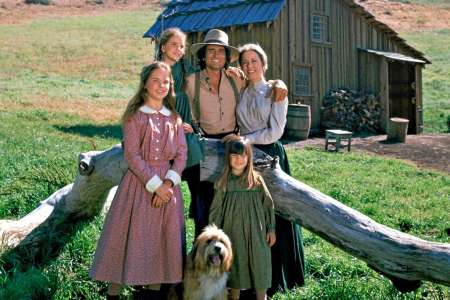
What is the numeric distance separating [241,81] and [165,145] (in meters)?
1.09

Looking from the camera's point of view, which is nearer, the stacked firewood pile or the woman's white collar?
the woman's white collar

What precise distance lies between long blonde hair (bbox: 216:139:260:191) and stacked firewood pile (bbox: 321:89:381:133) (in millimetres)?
13701

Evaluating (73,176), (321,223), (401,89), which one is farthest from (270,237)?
(401,89)

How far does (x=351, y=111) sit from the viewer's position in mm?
18453

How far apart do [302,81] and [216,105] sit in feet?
42.8

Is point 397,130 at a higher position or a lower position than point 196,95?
lower

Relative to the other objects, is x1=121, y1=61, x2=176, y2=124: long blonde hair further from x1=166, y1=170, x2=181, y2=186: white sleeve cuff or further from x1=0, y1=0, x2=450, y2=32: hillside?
x1=0, y1=0, x2=450, y2=32: hillside

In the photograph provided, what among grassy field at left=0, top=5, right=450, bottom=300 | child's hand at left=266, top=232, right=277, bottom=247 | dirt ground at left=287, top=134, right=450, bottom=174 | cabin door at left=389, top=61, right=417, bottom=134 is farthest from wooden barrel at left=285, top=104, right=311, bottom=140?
child's hand at left=266, top=232, right=277, bottom=247

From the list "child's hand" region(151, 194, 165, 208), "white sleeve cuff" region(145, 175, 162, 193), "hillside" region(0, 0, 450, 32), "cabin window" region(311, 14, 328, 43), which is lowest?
"child's hand" region(151, 194, 165, 208)

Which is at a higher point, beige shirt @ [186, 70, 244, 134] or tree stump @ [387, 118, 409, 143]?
beige shirt @ [186, 70, 244, 134]

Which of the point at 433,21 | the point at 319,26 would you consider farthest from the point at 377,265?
the point at 433,21

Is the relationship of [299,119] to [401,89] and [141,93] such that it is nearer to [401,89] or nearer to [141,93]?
[401,89]

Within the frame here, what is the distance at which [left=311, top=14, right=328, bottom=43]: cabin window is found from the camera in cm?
1800

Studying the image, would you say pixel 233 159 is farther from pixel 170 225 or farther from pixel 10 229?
pixel 10 229
